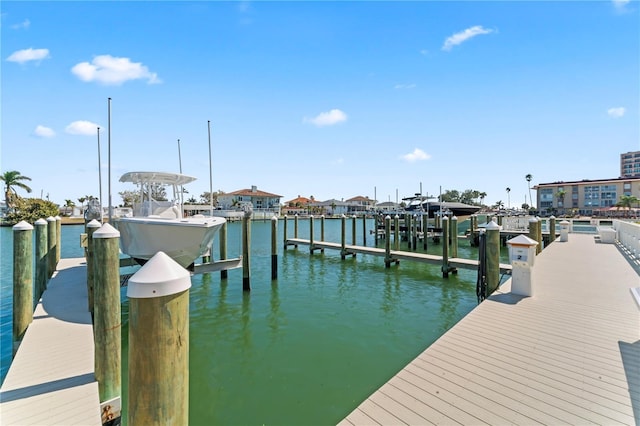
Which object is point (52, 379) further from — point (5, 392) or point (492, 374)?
point (492, 374)

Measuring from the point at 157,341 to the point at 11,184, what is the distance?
69647 millimetres

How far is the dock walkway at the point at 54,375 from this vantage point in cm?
362

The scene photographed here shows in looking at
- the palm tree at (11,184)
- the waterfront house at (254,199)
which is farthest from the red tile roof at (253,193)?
the palm tree at (11,184)

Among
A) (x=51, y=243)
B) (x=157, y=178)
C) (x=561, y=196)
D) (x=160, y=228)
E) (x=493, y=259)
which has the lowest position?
(x=493, y=259)

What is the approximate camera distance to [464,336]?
5137 mm

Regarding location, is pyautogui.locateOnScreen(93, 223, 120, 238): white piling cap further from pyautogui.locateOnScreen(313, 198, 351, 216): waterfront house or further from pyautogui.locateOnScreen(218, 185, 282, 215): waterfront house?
pyautogui.locateOnScreen(313, 198, 351, 216): waterfront house

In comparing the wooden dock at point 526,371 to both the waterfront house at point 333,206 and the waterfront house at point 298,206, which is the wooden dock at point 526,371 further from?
the waterfront house at point 333,206

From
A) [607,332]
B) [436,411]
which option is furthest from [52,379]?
[607,332]

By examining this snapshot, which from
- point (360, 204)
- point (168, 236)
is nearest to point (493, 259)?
point (168, 236)

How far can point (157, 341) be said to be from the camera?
1932mm

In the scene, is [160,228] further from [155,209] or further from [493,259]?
[493,259]

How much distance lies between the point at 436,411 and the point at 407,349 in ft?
13.2

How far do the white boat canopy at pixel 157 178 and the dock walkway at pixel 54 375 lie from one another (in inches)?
184

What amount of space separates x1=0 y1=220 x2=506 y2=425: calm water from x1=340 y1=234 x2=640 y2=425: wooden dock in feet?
5.61
